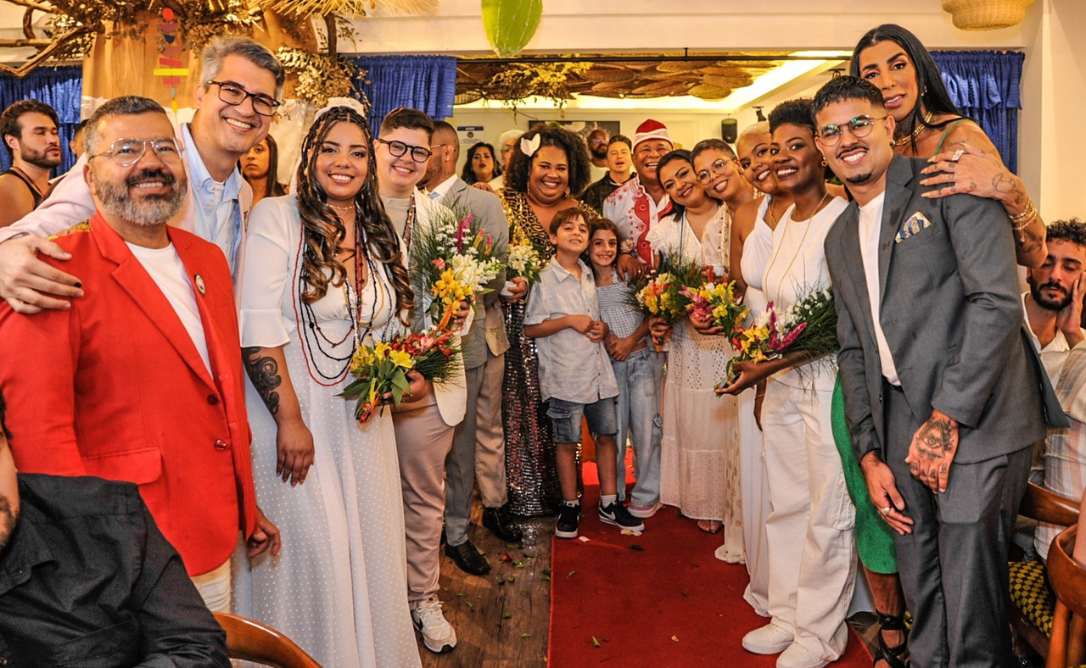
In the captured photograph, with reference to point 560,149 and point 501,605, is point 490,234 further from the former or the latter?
point 501,605

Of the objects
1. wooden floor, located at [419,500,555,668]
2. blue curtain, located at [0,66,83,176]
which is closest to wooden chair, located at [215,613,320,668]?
wooden floor, located at [419,500,555,668]

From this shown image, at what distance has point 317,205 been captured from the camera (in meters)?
2.80

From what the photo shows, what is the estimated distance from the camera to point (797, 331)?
10.1 feet

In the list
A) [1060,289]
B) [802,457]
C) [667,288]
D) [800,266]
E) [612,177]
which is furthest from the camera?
[612,177]

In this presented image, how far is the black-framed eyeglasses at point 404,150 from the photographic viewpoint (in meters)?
3.38

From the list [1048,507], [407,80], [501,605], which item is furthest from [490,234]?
[407,80]

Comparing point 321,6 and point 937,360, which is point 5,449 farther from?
point 321,6

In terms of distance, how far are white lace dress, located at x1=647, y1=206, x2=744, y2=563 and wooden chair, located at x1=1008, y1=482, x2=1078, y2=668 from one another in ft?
6.06

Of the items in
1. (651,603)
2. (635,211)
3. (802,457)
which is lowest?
(651,603)

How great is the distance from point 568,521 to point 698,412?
97 centimetres

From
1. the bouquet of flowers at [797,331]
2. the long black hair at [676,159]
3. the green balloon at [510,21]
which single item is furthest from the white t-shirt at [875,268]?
the green balloon at [510,21]

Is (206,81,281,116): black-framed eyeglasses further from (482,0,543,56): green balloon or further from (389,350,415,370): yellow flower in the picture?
(482,0,543,56): green balloon

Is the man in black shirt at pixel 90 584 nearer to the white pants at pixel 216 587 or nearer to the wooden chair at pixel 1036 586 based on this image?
the white pants at pixel 216 587

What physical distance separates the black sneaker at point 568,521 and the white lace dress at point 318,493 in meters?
2.05
